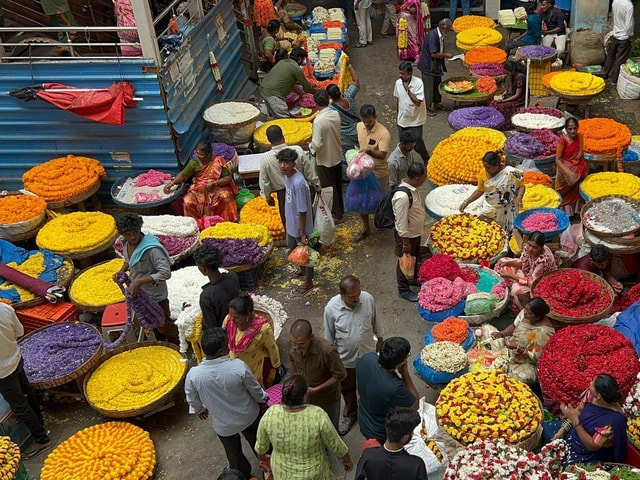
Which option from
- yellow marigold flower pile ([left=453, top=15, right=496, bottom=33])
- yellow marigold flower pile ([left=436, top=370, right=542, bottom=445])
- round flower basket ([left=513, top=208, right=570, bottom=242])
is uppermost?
yellow marigold flower pile ([left=436, top=370, right=542, bottom=445])

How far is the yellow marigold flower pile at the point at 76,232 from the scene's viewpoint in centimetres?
861

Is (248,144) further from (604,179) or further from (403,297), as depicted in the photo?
(604,179)

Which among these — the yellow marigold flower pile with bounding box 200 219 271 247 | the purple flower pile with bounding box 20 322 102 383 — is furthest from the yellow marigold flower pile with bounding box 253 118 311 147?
the purple flower pile with bounding box 20 322 102 383

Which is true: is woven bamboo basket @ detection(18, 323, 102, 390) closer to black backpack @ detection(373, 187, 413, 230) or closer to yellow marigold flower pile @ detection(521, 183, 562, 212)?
black backpack @ detection(373, 187, 413, 230)

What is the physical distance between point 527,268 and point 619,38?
7.24 meters

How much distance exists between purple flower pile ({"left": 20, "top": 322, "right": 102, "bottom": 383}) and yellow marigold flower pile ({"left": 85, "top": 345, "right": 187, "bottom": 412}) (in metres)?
0.30

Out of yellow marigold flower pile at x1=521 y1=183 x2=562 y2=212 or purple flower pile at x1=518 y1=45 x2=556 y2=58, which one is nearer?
yellow marigold flower pile at x1=521 y1=183 x2=562 y2=212

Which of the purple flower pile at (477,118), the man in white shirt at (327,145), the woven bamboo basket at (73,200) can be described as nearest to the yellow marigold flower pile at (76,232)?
the woven bamboo basket at (73,200)

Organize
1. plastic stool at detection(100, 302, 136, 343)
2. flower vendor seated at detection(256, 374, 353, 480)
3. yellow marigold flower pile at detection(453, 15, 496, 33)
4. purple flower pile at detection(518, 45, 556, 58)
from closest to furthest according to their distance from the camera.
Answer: flower vendor seated at detection(256, 374, 353, 480)
plastic stool at detection(100, 302, 136, 343)
purple flower pile at detection(518, 45, 556, 58)
yellow marigold flower pile at detection(453, 15, 496, 33)

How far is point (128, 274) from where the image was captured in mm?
6949

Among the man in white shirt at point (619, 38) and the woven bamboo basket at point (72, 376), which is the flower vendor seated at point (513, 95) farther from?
the woven bamboo basket at point (72, 376)

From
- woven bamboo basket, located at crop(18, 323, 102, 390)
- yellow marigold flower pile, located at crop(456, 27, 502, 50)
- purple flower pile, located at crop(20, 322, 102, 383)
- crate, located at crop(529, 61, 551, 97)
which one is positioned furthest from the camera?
yellow marigold flower pile, located at crop(456, 27, 502, 50)

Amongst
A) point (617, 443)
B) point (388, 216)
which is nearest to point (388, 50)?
point (388, 216)

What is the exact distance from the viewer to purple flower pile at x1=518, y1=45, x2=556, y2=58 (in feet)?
38.6
